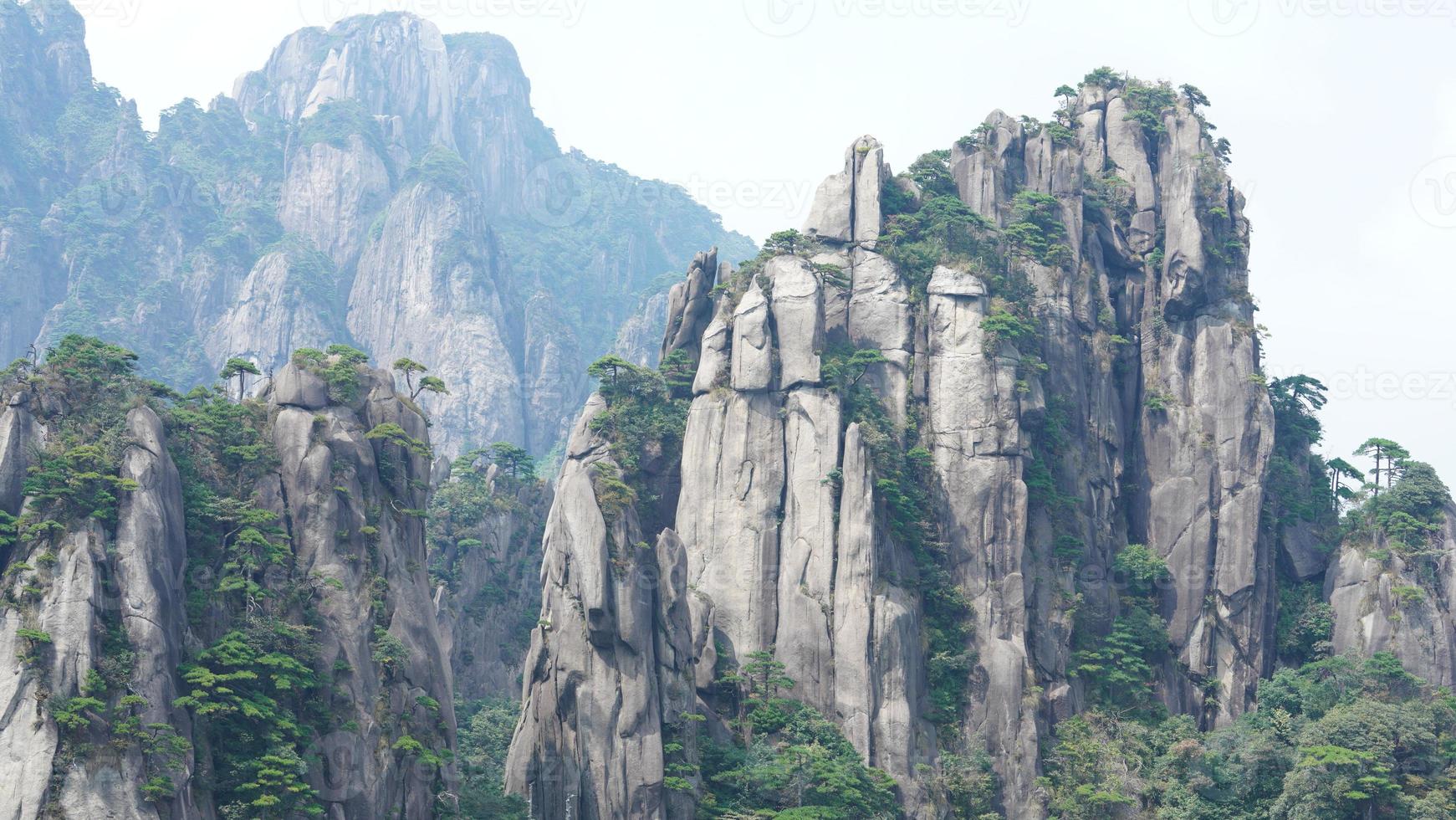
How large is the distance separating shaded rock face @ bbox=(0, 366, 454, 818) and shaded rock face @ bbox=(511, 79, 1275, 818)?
247 inches

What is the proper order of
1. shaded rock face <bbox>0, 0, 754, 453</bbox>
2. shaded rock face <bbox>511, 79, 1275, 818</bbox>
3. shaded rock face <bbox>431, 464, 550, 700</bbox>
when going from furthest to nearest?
1. shaded rock face <bbox>0, 0, 754, 453</bbox>
2. shaded rock face <bbox>431, 464, 550, 700</bbox>
3. shaded rock face <bbox>511, 79, 1275, 818</bbox>

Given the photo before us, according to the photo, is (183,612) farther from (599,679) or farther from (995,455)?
(995,455)

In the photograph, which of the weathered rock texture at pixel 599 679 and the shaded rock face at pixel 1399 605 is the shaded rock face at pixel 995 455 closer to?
the weathered rock texture at pixel 599 679

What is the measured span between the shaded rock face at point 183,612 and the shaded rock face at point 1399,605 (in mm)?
37975

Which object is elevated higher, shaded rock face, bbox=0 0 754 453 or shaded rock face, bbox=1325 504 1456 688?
shaded rock face, bbox=0 0 754 453

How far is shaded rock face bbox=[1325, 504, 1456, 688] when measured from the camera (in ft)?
230

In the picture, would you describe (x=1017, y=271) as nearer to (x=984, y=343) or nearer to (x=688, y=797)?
(x=984, y=343)

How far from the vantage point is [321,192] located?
154 metres

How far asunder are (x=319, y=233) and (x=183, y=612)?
4183 inches

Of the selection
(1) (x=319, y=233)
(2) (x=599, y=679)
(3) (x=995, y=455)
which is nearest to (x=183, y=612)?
(2) (x=599, y=679)

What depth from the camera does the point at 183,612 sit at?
51344 mm

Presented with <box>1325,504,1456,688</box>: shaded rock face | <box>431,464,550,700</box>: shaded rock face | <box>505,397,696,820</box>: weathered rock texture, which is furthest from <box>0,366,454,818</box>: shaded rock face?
<box>1325,504,1456,688</box>: shaded rock face

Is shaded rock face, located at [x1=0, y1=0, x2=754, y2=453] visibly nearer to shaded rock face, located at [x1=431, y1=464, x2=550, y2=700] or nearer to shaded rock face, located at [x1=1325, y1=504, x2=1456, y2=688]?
shaded rock face, located at [x1=431, y1=464, x2=550, y2=700]

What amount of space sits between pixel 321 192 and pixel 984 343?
9539 centimetres
